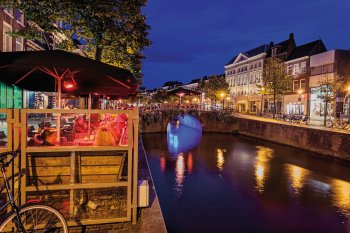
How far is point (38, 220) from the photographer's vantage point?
174 inches

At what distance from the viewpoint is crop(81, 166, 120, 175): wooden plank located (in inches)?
195

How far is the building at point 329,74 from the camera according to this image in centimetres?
3428

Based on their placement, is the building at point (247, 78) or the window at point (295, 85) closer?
the window at point (295, 85)

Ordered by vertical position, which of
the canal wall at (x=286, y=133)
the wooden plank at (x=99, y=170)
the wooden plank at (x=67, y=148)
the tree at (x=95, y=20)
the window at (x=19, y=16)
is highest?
the window at (x=19, y=16)

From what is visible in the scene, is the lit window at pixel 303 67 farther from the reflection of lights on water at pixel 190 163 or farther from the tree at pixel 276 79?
the reflection of lights on water at pixel 190 163

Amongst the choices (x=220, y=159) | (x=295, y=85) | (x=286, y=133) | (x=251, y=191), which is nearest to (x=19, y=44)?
(x=220, y=159)

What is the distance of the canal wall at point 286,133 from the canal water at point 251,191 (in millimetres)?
969

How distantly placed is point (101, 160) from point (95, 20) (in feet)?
29.7

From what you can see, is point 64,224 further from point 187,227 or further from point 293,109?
point 293,109

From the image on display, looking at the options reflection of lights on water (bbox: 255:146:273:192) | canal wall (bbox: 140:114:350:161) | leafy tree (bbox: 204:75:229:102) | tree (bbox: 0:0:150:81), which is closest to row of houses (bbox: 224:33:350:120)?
leafy tree (bbox: 204:75:229:102)

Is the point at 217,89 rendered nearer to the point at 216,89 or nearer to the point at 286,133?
the point at 216,89

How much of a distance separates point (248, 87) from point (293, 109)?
16.7 meters

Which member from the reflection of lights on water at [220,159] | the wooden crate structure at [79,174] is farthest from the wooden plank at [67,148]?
the reflection of lights on water at [220,159]

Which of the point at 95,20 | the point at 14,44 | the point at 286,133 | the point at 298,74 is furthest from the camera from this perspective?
the point at 298,74
